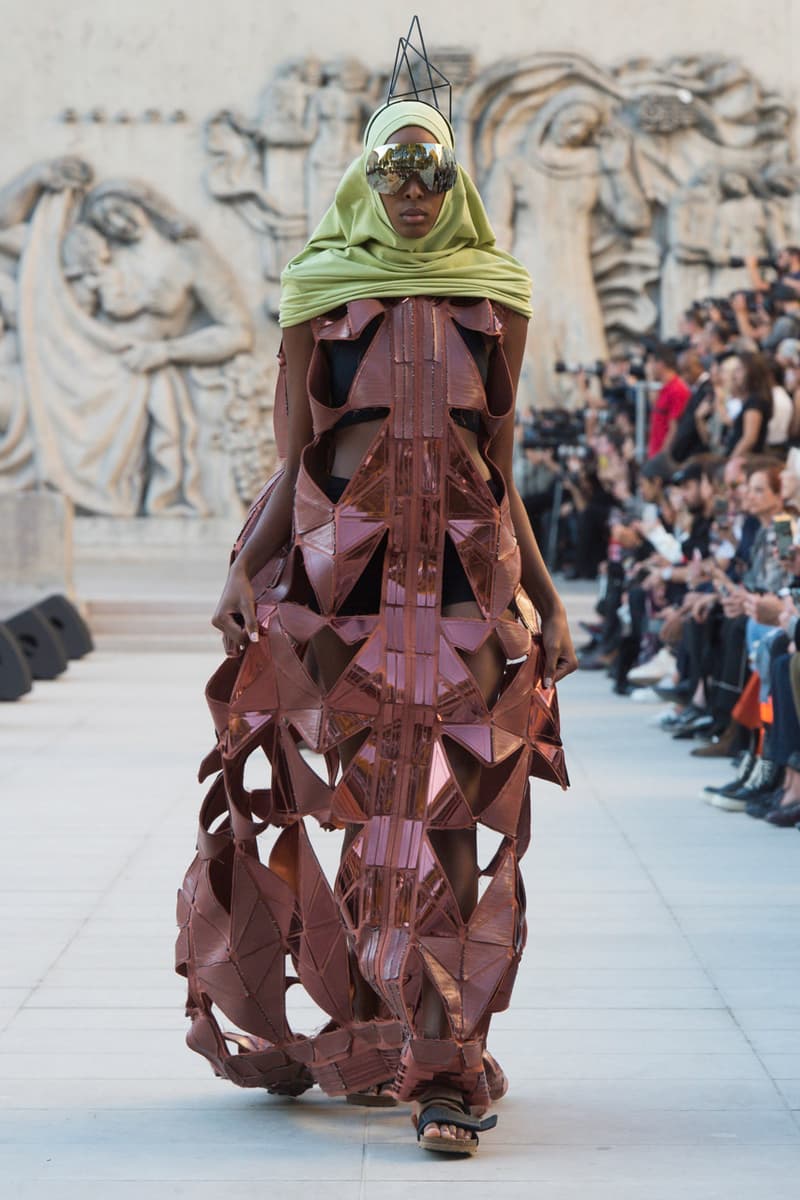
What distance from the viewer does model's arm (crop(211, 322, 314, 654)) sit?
3.44 metres

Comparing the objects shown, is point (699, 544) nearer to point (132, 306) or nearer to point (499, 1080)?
point (499, 1080)

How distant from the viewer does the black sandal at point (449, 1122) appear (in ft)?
10.5

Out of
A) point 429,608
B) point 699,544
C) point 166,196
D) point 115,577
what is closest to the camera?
point 429,608

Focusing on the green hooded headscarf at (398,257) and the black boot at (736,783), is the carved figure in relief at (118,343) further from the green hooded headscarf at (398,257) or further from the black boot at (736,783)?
the green hooded headscarf at (398,257)

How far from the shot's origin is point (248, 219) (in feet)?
63.0

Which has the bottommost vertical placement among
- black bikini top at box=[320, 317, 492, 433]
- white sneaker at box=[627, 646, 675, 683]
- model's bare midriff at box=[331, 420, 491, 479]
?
white sneaker at box=[627, 646, 675, 683]

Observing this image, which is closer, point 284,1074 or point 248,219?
point 284,1074

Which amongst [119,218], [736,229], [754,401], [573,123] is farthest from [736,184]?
[754,401]

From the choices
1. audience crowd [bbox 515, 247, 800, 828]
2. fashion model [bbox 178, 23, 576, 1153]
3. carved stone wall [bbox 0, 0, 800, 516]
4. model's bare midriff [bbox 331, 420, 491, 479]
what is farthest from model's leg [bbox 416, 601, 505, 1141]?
carved stone wall [bbox 0, 0, 800, 516]

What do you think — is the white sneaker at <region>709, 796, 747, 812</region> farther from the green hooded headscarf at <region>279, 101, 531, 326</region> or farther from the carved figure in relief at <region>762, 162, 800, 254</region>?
the carved figure in relief at <region>762, 162, 800, 254</region>

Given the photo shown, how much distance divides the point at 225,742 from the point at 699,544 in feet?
21.3

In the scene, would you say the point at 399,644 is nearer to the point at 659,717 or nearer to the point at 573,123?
the point at 659,717

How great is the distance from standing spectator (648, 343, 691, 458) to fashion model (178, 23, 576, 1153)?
8928 mm

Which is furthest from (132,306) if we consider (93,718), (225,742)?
(225,742)
